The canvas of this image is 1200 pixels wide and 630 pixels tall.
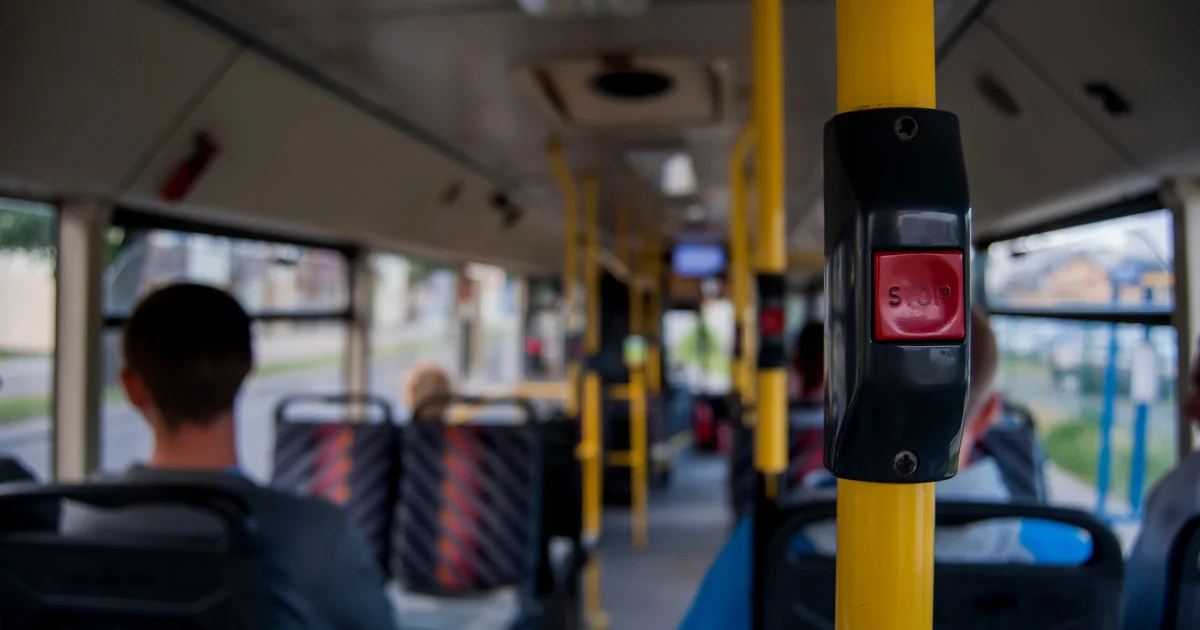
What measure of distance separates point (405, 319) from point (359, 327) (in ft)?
3.07

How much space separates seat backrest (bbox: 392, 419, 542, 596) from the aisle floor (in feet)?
4.90

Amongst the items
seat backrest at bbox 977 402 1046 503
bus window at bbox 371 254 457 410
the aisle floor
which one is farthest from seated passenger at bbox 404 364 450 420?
seat backrest at bbox 977 402 1046 503

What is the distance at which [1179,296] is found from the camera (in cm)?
265

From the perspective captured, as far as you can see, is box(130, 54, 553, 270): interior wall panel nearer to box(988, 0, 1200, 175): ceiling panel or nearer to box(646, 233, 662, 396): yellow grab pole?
box(988, 0, 1200, 175): ceiling panel

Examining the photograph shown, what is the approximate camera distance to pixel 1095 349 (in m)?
3.54

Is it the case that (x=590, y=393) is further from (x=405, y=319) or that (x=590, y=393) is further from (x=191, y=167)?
(x=191, y=167)

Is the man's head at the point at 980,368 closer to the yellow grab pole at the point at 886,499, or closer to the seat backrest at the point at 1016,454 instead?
the yellow grab pole at the point at 886,499

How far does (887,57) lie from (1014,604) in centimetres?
81

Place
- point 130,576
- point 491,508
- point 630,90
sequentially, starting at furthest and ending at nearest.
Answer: point 630,90
point 491,508
point 130,576

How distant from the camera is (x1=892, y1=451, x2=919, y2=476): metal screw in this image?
637 mm

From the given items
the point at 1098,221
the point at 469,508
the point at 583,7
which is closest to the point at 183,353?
the point at 583,7

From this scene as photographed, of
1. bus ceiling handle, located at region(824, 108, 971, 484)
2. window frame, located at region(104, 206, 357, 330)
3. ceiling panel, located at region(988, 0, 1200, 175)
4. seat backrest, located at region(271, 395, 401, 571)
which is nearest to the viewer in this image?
bus ceiling handle, located at region(824, 108, 971, 484)

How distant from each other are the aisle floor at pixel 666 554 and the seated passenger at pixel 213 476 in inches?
116

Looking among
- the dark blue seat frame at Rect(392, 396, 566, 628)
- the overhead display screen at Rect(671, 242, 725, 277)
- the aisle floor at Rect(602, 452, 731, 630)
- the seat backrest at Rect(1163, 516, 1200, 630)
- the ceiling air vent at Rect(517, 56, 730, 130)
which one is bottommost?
the aisle floor at Rect(602, 452, 731, 630)
